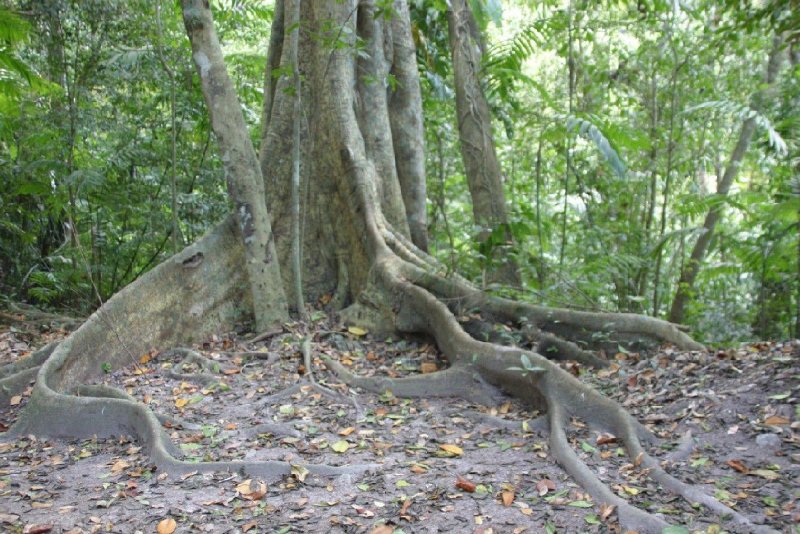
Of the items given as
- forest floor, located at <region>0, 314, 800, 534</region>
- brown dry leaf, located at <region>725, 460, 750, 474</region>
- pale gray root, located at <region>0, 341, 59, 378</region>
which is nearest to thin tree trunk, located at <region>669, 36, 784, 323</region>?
forest floor, located at <region>0, 314, 800, 534</region>

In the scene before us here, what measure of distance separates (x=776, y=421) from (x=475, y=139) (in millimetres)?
5614

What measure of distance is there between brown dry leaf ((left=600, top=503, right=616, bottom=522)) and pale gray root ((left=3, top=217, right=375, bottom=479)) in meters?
1.53

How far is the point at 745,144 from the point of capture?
9.60m

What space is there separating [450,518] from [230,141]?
4.45 meters

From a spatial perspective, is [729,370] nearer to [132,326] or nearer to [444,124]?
[132,326]

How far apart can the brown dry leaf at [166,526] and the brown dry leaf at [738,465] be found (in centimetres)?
335

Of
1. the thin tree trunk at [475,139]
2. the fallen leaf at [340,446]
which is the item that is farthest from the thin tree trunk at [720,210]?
the fallen leaf at [340,446]

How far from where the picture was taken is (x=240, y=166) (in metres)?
7.00

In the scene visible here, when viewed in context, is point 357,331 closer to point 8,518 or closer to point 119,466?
point 119,466

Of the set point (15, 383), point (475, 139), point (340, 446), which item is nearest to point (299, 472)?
point (340, 446)

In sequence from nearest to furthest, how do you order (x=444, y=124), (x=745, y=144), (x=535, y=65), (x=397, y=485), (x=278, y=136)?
(x=397, y=485) → (x=278, y=136) → (x=745, y=144) → (x=444, y=124) → (x=535, y=65)

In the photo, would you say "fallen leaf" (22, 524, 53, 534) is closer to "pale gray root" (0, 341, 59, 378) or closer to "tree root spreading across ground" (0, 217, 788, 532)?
"tree root spreading across ground" (0, 217, 788, 532)

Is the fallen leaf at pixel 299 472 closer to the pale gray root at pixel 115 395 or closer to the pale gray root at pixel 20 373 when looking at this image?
the pale gray root at pixel 115 395

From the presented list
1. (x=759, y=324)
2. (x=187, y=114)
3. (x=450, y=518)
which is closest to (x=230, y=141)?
(x=187, y=114)
